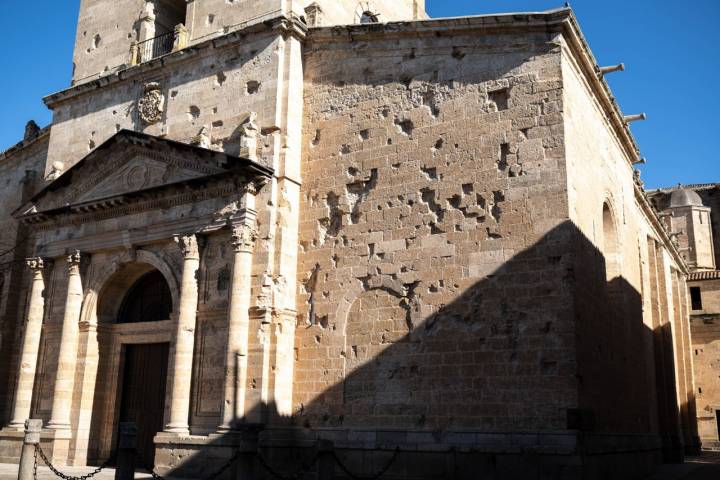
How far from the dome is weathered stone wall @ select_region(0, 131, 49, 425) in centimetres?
3009

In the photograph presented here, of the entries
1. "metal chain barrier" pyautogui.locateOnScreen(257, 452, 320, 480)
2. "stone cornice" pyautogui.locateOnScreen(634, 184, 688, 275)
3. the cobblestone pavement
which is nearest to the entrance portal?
"metal chain barrier" pyautogui.locateOnScreen(257, 452, 320, 480)

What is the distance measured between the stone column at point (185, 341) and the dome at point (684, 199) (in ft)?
98.4

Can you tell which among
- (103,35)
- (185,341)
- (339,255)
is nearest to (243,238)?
(339,255)

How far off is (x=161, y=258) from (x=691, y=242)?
30037mm

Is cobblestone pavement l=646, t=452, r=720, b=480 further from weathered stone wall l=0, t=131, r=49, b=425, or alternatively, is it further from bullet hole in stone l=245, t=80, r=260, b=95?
weathered stone wall l=0, t=131, r=49, b=425

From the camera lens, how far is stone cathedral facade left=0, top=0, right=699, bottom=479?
11.8 meters

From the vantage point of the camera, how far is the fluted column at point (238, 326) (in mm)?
13117

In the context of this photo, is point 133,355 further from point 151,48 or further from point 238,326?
point 151,48

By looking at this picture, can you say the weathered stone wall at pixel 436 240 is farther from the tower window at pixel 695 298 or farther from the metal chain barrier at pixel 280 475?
the tower window at pixel 695 298

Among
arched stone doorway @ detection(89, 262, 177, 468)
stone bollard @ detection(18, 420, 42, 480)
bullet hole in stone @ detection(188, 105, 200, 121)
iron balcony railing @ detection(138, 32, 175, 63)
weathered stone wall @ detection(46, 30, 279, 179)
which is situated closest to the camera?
stone bollard @ detection(18, 420, 42, 480)

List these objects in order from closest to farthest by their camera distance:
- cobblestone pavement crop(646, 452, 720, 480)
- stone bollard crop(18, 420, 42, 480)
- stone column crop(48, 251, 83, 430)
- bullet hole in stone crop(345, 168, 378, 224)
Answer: stone bollard crop(18, 420, 42, 480) → bullet hole in stone crop(345, 168, 378, 224) → cobblestone pavement crop(646, 452, 720, 480) → stone column crop(48, 251, 83, 430)

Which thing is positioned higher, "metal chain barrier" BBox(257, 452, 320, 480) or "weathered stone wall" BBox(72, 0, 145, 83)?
"weathered stone wall" BBox(72, 0, 145, 83)

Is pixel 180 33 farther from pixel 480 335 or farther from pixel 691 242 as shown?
pixel 691 242

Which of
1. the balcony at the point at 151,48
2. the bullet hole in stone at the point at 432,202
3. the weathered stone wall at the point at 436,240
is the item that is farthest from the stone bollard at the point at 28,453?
the balcony at the point at 151,48
